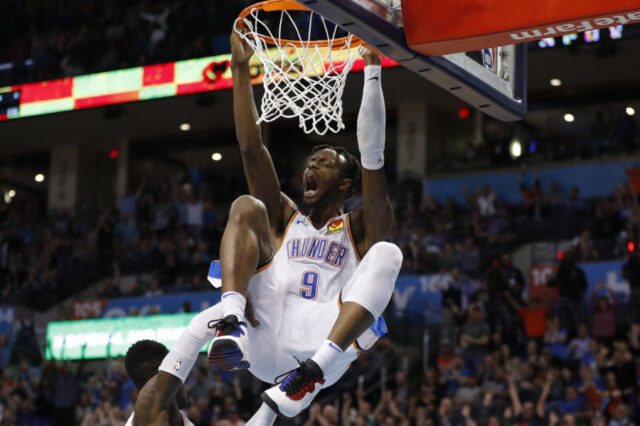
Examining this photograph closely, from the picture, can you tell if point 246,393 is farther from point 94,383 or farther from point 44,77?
point 44,77

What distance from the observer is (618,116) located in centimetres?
1728

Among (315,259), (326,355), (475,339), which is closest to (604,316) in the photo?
(475,339)

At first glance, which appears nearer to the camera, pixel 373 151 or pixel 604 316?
pixel 373 151

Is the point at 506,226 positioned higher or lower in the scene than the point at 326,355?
higher

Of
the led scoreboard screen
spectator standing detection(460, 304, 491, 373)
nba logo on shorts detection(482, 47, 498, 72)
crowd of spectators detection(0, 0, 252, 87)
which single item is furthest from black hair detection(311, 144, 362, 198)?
the led scoreboard screen

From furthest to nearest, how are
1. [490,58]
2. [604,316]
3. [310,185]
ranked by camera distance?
[604,316] < [310,185] < [490,58]

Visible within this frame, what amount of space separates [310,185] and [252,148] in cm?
44

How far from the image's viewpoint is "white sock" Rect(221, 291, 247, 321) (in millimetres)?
5203

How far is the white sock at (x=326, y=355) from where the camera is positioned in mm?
5211

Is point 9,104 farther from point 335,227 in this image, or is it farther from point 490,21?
point 490,21

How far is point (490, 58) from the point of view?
563 cm

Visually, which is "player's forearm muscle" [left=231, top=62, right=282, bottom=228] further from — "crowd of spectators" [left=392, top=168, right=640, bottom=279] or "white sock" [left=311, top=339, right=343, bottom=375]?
"crowd of spectators" [left=392, top=168, right=640, bottom=279]

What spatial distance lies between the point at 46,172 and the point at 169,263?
7.93 metres

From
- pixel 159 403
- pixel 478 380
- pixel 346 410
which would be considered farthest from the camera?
pixel 346 410
